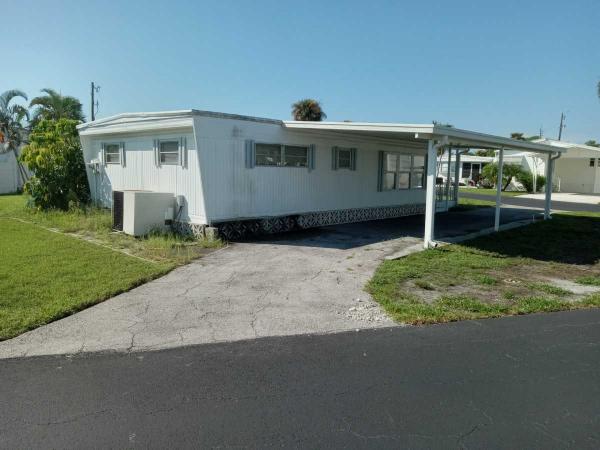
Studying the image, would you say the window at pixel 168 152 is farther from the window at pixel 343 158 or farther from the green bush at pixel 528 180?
the green bush at pixel 528 180

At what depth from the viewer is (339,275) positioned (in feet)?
25.2

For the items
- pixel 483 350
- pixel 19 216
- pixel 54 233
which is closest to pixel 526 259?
pixel 483 350

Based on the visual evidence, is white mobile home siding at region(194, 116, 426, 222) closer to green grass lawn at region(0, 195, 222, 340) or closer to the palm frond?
green grass lawn at region(0, 195, 222, 340)

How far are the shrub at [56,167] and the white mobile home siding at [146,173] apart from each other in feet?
2.36

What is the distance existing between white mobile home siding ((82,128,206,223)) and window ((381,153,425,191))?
646cm

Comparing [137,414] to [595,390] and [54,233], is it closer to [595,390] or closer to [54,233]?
[595,390]

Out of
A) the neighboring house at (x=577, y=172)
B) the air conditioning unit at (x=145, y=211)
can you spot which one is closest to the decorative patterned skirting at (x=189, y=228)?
the air conditioning unit at (x=145, y=211)

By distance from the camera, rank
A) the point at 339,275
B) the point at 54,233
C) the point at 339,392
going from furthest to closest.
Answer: the point at 54,233 → the point at 339,275 → the point at 339,392

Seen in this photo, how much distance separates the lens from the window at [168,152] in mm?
10945

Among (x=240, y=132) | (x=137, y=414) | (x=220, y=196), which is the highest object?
(x=240, y=132)

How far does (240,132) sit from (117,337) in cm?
641

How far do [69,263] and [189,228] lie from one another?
319 cm

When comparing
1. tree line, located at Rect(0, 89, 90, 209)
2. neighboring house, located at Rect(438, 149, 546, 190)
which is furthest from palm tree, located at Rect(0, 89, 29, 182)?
neighboring house, located at Rect(438, 149, 546, 190)

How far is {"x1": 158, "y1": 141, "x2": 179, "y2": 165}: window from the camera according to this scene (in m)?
10.9
